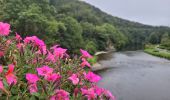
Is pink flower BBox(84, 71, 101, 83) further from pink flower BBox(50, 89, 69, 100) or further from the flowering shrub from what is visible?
pink flower BBox(50, 89, 69, 100)

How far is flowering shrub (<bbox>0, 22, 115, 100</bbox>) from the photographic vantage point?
232cm

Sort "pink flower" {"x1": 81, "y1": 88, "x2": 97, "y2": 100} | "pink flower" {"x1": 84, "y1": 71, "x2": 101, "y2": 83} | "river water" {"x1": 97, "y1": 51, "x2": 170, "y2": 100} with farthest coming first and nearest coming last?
"river water" {"x1": 97, "y1": 51, "x2": 170, "y2": 100}
"pink flower" {"x1": 84, "y1": 71, "x2": 101, "y2": 83}
"pink flower" {"x1": 81, "y1": 88, "x2": 97, "y2": 100}

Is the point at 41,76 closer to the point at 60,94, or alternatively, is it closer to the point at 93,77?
the point at 60,94

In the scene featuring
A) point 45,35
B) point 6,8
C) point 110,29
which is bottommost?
point 110,29

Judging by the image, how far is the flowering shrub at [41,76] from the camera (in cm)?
232

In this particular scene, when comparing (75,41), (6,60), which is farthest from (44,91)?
(75,41)

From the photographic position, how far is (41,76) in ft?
8.36

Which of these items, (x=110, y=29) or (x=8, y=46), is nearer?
(x=8, y=46)

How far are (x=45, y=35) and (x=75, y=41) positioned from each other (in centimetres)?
840

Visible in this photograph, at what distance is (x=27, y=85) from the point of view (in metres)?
2.42

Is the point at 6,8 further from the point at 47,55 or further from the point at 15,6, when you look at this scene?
the point at 47,55

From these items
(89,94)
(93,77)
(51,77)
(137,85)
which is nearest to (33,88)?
(51,77)

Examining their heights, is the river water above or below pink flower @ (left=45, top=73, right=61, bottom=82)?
below

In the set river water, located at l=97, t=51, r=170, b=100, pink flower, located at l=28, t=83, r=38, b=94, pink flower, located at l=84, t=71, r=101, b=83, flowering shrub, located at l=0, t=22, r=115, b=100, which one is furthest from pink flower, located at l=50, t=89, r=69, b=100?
river water, located at l=97, t=51, r=170, b=100
